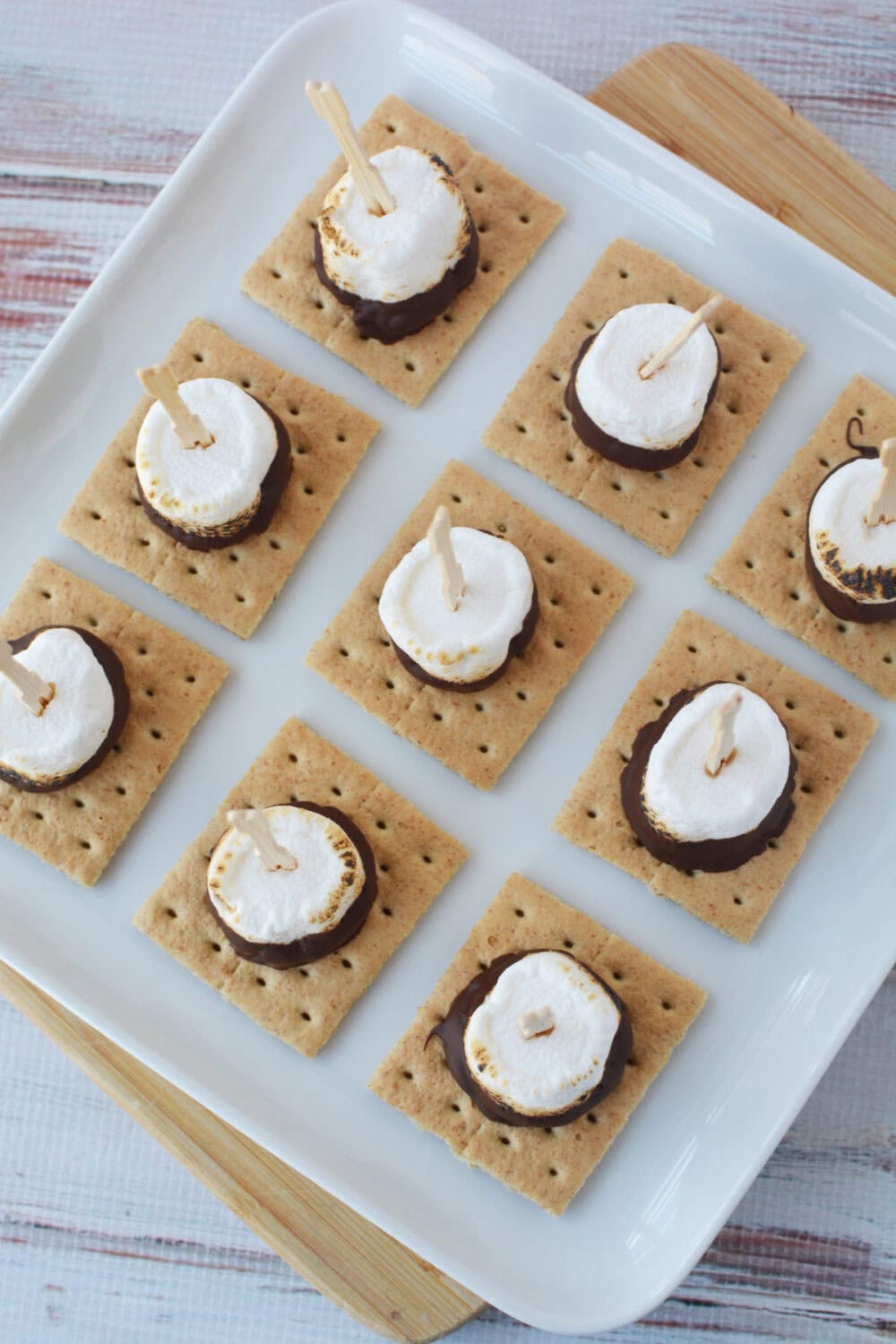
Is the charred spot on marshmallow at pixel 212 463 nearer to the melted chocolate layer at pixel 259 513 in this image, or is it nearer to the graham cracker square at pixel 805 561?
the melted chocolate layer at pixel 259 513

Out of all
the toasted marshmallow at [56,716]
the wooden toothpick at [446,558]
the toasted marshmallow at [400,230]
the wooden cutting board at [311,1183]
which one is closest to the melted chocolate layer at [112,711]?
the toasted marshmallow at [56,716]

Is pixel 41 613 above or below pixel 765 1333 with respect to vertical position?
above

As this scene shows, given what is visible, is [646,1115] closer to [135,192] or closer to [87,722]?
[87,722]

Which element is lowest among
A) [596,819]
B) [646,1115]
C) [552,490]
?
[646,1115]

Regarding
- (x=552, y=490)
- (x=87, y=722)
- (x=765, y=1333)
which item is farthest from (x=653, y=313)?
(x=765, y=1333)

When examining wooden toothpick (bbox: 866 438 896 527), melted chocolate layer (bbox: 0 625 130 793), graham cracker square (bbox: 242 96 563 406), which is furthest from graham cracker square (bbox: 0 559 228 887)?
wooden toothpick (bbox: 866 438 896 527)

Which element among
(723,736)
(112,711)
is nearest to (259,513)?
(112,711)

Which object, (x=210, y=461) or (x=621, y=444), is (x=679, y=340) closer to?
(x=621, y=444)

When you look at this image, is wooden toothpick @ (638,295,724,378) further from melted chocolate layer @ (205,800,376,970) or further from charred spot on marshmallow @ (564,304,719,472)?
melted chocolate layer @ (205,800,376,970)
